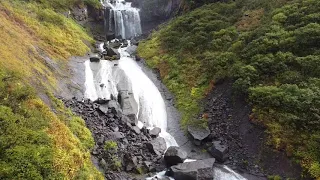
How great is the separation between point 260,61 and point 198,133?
842 centimetres

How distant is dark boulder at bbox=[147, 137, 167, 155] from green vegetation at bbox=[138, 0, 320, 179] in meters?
4.29

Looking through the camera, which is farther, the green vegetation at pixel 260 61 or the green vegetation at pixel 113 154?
the green vegetation at pixel 260 61

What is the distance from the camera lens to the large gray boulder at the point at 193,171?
18.3 metres

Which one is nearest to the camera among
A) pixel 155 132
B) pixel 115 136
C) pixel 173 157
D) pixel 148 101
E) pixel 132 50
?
pixel 173 157

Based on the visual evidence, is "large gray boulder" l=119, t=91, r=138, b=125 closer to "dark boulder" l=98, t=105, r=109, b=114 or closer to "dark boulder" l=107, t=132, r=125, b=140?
"dark boulder" l=98, t=105, r=109, b=114

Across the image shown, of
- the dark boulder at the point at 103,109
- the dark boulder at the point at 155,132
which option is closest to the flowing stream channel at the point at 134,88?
the dark boulder at the point at 155,132

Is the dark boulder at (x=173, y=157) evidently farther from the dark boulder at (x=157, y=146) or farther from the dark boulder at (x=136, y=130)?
the dark boulder at (x=136, y=130)

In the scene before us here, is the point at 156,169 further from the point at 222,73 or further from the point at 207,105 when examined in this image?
the point at 222,73

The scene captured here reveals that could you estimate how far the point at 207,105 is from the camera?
2614 centimetres

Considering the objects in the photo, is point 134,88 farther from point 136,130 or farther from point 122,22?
point 122,22

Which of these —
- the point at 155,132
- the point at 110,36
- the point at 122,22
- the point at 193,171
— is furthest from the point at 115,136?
the point at 122,22

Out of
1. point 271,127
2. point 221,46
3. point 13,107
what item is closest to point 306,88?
point 271,127

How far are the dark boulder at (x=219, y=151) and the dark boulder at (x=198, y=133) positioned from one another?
4.28 feet

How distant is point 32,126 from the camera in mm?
14781
